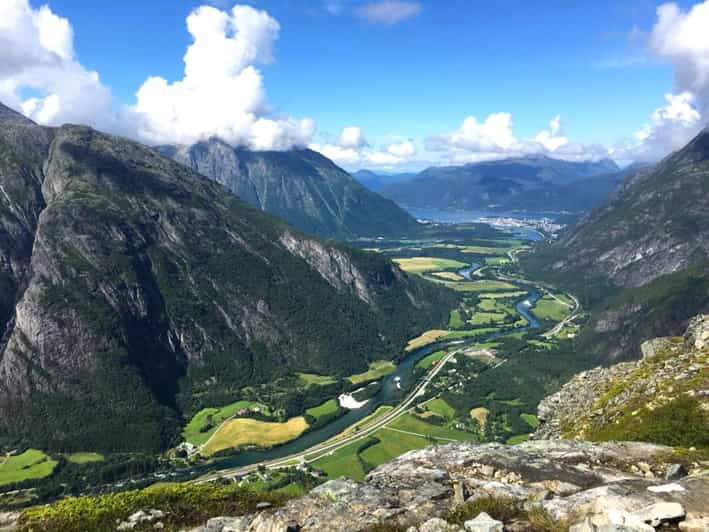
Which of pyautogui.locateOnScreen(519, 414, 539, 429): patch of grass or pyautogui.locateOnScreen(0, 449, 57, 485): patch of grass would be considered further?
pyautogui.locateOnScreen(519, 414, 539, 429): patch of grass

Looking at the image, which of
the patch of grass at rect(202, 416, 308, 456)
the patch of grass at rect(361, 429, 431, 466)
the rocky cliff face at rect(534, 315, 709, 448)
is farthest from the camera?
the patch of grass at rect(202, 416, 308, 456)

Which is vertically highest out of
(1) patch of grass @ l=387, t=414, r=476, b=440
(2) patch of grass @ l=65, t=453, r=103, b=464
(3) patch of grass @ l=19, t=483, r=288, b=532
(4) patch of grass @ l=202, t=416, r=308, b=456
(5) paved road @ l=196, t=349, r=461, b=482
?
(3) patch of grass @ l=19, t=483, r=288, b=532

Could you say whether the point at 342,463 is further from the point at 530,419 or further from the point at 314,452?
the point at 530,419

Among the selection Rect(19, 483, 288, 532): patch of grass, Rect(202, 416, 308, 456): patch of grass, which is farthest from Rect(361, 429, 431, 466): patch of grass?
Rect(19, 483, 288, 532): patch of grass

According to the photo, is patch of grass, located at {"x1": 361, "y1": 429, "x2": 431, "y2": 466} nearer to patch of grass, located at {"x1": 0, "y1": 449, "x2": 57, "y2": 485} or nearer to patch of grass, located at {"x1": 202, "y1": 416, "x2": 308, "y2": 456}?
patch of grass, located at {"x1": 202, "y1": 416, "x2": 308, "y2": 456}

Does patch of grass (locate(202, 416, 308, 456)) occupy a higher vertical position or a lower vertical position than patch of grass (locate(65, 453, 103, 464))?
lower

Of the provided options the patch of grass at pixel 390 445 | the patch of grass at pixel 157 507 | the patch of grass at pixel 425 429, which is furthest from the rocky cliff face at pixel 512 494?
the patch of grass at pixel 425 429

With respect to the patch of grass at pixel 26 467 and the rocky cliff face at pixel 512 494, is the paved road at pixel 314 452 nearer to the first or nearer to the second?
the patch of grass at pixel 26 467
